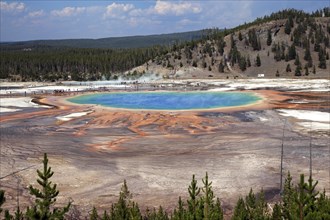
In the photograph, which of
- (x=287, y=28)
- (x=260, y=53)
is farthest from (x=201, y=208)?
(x=287, y=28)

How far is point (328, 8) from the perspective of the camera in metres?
134

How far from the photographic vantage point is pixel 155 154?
2225 centimetres

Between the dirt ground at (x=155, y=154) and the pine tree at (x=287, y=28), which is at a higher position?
the pine tree at (x=287, y=28)

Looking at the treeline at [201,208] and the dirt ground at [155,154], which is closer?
the treeline at [201,208]

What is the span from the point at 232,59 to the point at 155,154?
287 feet

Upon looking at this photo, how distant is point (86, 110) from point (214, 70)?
67912 millimetres

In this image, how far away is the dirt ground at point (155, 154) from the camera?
16547mm

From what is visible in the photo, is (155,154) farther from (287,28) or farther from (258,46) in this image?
(287,28)

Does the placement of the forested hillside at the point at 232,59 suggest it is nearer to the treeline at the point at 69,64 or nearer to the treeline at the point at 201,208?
the treeline at the point at 69,64

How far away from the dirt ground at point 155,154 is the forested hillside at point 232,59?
6773cm

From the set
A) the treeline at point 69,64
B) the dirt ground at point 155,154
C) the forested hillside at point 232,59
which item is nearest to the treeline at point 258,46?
the forested hillside at point 232,59

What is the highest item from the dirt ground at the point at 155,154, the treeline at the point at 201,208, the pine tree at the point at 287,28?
the pine tree at the point at 287,28

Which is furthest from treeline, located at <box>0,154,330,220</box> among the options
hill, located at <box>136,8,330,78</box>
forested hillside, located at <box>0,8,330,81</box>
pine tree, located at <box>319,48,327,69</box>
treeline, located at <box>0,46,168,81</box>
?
treeline, located at <box>0,46,168,81</box>

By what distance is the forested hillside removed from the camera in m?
101
